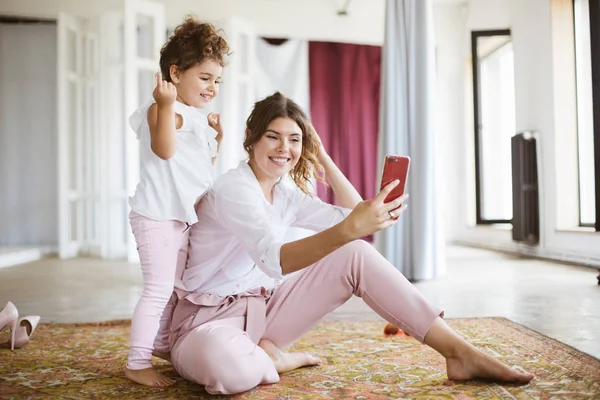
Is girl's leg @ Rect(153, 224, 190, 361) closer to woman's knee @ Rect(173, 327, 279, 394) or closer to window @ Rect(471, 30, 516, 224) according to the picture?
woman's knee @ Rect(173, 327, 279, 394)

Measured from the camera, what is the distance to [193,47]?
6.01 feet

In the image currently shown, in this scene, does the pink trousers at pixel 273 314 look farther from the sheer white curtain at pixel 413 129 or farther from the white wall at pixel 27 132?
the white wall at pixel 27 132

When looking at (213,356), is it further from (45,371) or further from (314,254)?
(45,371)

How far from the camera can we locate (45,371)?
Answer: 1.72 m

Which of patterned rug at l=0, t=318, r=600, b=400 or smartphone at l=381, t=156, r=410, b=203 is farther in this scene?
patterned rug at l=0, t=318, r=600, b=400

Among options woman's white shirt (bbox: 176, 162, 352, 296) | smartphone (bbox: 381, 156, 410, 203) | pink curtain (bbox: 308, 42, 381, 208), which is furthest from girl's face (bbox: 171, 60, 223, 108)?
pink curtain (bbox: 308, 42, 381, 208)

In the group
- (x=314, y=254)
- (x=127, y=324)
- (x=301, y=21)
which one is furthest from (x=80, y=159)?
(x=314, y=254)

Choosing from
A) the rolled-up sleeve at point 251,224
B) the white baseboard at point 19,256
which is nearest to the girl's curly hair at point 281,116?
the rolled-up sleeve at point 251,224

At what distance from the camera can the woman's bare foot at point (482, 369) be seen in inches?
57.0

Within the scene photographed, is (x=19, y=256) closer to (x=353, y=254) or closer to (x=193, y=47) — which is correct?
(x=193, y=47)

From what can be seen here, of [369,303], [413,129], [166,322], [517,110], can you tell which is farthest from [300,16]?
[369,303]

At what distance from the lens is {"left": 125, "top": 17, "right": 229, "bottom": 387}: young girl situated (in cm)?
158

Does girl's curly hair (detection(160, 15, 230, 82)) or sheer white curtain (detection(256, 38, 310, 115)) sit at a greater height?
sheer white curtain (detection(256, 38, 310, 115))

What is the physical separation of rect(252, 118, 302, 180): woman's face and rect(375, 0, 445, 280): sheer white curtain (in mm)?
2279
